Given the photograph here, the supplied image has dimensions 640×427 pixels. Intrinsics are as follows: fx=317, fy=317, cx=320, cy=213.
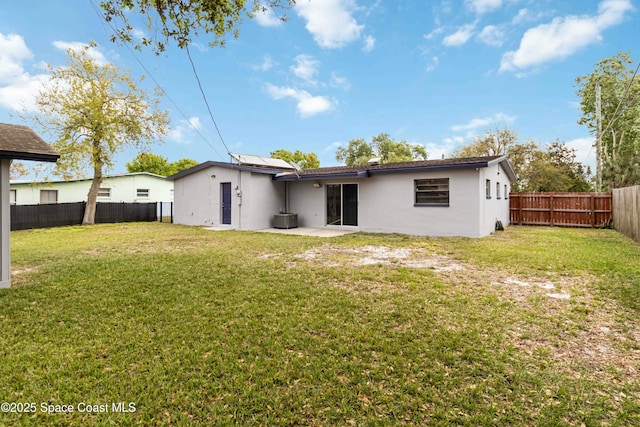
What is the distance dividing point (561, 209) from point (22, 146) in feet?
58.3

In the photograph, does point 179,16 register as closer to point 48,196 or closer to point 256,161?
point 256,161

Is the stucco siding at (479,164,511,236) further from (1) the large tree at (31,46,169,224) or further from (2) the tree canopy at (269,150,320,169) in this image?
(2) the tree canopy at (269,150,320,169)

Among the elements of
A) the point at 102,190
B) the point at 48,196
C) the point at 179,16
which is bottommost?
the point at 48,196

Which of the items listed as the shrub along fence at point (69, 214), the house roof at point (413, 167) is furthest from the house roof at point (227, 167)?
the shrub along fence at point (69, 214)

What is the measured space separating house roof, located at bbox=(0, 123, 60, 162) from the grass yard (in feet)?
→ 6.70

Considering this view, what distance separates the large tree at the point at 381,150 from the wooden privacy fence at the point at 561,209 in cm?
2627

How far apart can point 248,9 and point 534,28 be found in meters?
14.4

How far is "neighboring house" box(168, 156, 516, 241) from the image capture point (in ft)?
35.4

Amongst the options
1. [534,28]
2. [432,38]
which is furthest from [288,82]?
[534,28]

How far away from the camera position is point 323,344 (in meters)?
3.12

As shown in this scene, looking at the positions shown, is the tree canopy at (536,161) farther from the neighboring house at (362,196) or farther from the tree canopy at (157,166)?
the tree canopy at (157,166)

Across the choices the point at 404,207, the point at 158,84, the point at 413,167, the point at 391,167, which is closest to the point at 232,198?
the point at 158,84

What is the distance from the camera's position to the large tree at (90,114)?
15.3m

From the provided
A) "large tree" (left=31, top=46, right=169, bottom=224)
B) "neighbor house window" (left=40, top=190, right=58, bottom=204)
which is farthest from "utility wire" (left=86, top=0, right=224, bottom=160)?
"neighbor house window" (left=40, top=190, right=58, bottom=204)
